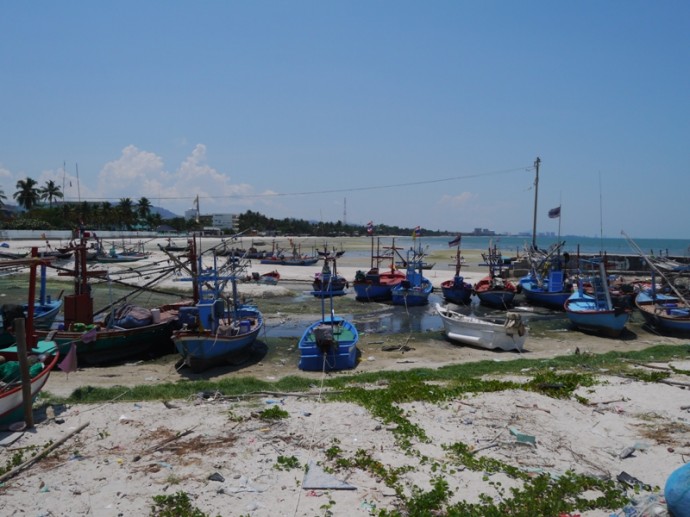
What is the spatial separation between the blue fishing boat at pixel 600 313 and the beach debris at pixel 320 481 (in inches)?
740

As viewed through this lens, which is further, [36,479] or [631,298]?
[631,298]

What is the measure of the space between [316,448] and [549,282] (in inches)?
1063

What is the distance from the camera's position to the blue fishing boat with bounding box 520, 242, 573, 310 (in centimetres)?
3059

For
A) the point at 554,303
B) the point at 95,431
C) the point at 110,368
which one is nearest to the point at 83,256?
the point at 110,368

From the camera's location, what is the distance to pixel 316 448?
27.8 feet

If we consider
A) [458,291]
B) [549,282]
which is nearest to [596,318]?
[549,282]

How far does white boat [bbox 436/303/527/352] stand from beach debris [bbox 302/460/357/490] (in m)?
13.2

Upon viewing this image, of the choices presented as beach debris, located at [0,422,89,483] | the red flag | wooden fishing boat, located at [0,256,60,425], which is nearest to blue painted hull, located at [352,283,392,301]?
the red flag

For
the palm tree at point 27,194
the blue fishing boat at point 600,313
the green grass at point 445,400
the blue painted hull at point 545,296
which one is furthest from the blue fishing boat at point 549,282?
the palm tree at point 27,194

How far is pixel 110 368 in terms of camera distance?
1697 centimetres

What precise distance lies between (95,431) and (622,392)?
38.6ft

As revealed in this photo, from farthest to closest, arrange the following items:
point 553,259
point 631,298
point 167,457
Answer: point 553,259 → point 631,298 → point 167,457

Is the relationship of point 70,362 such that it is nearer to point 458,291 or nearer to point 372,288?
point 372,288

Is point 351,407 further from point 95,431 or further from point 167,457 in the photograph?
point 95,431
